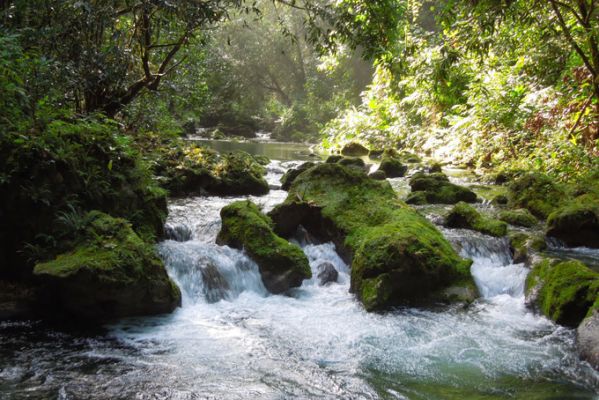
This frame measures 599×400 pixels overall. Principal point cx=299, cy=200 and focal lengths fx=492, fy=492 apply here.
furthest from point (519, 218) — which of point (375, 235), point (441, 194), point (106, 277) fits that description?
point (106, 277)

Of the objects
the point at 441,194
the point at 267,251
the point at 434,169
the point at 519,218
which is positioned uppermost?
the point at 434,169

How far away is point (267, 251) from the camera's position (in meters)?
6.96

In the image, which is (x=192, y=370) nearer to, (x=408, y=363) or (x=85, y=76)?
(x=408, y=363)

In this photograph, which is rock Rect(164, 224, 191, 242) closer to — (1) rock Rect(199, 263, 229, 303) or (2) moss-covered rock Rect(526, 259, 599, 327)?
(1) rock Rect(199, 263, 229, 303)

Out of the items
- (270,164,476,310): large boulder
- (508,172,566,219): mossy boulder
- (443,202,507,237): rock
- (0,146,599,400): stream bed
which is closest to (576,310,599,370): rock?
(0,146,599,400): stream bed

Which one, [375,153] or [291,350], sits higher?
[375,153]

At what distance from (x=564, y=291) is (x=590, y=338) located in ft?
3.21

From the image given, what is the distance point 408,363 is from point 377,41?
4517mm

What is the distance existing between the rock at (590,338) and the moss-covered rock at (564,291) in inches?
6.0

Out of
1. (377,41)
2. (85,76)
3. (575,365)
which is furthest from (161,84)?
(575,365)

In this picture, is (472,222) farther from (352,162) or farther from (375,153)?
(375,153)

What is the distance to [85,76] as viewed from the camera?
7.38 metres

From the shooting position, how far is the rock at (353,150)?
2225cm

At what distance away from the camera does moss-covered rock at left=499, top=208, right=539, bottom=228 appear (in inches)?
369
